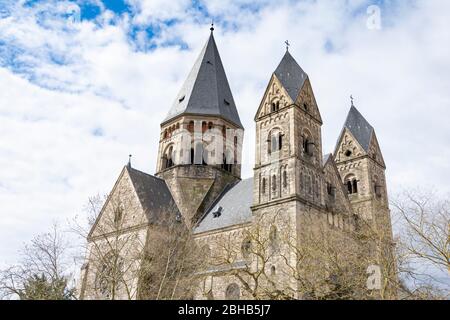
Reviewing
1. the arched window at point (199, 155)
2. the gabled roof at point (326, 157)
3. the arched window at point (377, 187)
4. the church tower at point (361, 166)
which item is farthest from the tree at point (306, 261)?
the arched window at point (199, 155)

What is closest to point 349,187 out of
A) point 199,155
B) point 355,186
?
point 355,186

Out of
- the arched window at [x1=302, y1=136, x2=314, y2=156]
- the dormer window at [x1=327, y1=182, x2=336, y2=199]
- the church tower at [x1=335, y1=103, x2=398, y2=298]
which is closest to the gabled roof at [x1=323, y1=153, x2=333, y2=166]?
the dormer window at [x1=327, y1=182, x2=336, y2=199]

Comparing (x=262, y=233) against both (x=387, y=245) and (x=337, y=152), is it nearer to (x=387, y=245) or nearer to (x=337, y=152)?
(x=387, y=245)

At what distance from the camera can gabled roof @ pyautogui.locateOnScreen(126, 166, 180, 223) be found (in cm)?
3222

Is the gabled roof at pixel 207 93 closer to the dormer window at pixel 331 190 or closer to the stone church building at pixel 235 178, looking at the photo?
the stone church building at pixel 235 178

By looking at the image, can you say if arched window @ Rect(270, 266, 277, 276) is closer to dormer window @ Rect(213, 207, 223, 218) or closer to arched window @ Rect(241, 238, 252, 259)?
arched window @ Rect(241, 238, 252, 259)

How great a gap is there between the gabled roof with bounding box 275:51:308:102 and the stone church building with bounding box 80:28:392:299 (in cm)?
8

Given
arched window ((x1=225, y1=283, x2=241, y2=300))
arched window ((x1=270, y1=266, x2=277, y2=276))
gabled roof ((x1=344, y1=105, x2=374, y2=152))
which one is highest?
gabled roof ((x1=344, y1=105, x2=374, y2=152))

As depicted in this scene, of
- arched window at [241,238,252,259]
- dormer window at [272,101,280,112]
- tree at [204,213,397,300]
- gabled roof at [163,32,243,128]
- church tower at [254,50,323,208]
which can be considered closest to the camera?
tree at [204,213,397,300]

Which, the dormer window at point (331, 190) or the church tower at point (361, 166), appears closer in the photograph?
the dormer window at point (331, 190)

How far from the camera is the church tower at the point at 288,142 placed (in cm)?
2738

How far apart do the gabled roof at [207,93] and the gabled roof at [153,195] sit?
7856 mm

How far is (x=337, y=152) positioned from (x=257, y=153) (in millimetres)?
11646
